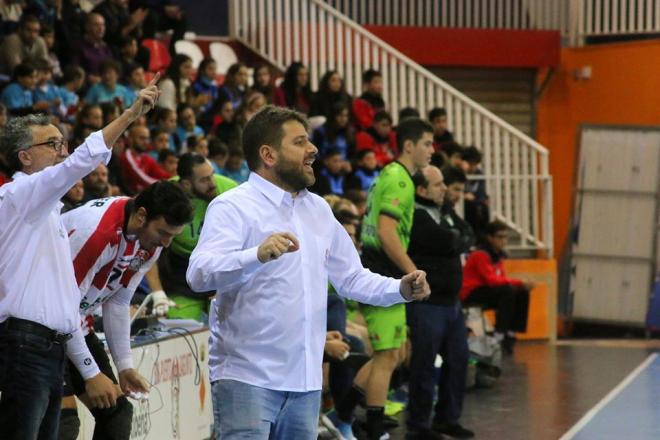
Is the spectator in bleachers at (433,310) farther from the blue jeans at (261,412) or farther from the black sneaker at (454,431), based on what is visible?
the blue jeans at (261,412)

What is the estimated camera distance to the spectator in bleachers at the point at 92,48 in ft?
45.7

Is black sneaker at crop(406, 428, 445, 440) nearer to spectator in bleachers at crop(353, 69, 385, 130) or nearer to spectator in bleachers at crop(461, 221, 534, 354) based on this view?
spectator in bleachers at crop(461, 221, 534, 354)

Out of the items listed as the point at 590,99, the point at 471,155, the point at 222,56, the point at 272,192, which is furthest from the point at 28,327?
the point at 590,99

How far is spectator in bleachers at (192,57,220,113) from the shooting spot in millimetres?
15039

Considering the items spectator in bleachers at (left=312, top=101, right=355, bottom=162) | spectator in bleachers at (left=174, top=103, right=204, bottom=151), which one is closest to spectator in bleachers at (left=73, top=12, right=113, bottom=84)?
spectator in bleachers at (left=174, top=103, right=204, bottom=151)

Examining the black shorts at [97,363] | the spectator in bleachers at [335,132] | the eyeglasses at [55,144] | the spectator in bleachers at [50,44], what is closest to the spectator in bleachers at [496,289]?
the spectator in bleachers at [335,132]

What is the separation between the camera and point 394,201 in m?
8.73

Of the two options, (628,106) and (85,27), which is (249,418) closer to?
(85,27)

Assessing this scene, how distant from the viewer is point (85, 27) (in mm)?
14141

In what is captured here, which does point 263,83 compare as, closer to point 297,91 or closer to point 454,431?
point 297,91

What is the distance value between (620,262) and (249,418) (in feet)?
46.3

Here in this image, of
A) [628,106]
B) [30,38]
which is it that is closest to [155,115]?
[30,38]

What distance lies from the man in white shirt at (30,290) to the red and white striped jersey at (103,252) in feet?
2.09

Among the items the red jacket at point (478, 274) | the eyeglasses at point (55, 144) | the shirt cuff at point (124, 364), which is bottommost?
the red jacket at point (478, 274)
